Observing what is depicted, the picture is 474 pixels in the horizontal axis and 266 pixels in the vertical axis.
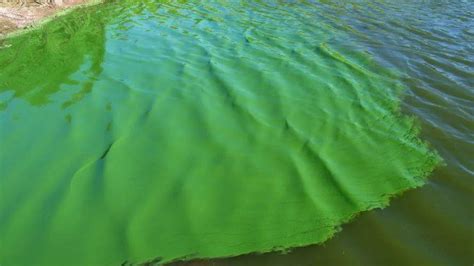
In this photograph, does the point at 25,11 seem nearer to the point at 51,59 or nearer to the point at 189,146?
the point at 51,59

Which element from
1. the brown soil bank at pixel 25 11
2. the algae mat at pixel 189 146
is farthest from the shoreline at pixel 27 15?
the algae mat at pixel 189 146

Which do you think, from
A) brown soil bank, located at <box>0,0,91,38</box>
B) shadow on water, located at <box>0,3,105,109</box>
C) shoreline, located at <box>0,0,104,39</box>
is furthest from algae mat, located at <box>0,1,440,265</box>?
brown soil bank, located at <box>0,0,91,38</box>

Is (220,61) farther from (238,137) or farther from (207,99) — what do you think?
(238,137)

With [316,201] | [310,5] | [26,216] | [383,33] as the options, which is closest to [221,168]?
[316,201]

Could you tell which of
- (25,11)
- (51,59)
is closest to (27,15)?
(25,11)

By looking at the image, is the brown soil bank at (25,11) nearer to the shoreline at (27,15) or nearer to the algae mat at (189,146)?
the shoreline at (27,15)

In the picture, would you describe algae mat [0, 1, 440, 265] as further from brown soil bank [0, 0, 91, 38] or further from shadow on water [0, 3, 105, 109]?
brown soil bank [0, 0, 91, 38]

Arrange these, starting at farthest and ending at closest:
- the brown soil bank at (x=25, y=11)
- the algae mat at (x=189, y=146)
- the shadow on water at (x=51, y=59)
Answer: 1. the brown soil bank at (x=25, y=11)
2. the shadow on water at (x=51, y=59)
3. the algae mat at (x=189, y=146)
